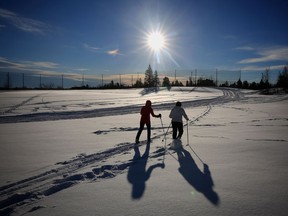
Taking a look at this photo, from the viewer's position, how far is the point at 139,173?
575 centimetres

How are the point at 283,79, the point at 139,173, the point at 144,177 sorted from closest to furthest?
the point at 144,177 → the point at 139,173 → the point at 283,79

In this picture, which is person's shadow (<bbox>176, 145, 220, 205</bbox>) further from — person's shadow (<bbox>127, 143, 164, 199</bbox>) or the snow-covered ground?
person's shadow (<bbox>127, 143, 164, 199</bbox>)

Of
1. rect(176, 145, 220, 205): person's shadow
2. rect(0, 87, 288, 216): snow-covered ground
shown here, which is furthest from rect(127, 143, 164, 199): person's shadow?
rect(176, 145, 220, 205): person's shadow

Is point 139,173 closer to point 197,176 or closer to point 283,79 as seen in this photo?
point 197,176

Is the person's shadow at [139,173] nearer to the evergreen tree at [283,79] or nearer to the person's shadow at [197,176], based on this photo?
the person's shadow at [197,176]

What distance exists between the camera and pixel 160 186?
4.92 meters

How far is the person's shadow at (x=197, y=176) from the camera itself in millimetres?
4496

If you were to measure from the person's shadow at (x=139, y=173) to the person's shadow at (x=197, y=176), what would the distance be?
0.71 metres

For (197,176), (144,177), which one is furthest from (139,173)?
(197,176)

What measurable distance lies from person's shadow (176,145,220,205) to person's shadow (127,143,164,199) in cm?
71

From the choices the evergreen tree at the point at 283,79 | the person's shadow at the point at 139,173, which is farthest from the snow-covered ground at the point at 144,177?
the evergreen tree at the point at 283,79

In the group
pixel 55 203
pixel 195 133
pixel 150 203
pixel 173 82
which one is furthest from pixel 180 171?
pixel 173 82

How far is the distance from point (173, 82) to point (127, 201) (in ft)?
264

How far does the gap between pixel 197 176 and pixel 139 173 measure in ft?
A: 4.71
